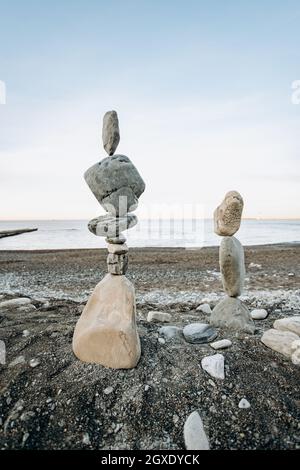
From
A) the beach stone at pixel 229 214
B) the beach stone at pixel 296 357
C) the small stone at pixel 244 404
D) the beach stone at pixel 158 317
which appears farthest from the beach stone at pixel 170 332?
the beach stone at pixel 229 214

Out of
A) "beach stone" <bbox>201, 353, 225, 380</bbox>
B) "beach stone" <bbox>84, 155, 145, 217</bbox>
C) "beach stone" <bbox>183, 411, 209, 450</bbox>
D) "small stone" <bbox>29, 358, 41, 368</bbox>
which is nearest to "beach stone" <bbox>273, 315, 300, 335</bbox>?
"beach stone" <bbox>201, 353, 225, 380</bbox>

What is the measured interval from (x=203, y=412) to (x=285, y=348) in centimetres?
150

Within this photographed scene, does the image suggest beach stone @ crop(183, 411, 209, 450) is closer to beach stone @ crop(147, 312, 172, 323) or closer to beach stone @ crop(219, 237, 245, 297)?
beach stone @ crop(219, 237, 245, 297)

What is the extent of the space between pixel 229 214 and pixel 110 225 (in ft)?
5.91

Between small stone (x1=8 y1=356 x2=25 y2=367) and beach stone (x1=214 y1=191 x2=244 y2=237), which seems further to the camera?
beach stone (x1=214 y1=191 x2=244 y2=237)

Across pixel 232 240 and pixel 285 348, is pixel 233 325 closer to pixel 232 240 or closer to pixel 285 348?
pixel 285 348

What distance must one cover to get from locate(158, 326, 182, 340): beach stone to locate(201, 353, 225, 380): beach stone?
0.75 metres

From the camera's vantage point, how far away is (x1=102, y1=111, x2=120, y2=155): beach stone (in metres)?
3.59

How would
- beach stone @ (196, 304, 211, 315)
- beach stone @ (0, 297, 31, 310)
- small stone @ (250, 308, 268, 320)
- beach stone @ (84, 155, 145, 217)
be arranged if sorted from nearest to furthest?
beach stone @ (84, 155, 145, 217) → small stone @ (250, 308, 268, 320) → beach stone @ (196, 304, 211, 315) → beach stone @ (0, 297, 31, 310)

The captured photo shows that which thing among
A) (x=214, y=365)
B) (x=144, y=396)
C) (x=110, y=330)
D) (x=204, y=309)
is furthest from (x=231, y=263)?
(x=144, y=396)

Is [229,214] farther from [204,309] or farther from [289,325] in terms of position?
[204,309]

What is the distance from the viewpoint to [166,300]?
7398mm

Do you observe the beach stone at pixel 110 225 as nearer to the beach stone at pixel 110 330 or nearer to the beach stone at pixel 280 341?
the beach stone at pixel 110 330
